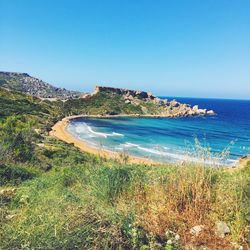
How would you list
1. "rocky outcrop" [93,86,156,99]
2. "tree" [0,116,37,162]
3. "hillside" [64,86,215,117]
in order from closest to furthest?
"tree" [0,116,37,162] < "hillside" [64,86,215,117] < "rocky outcrop" [93,86,156,99]

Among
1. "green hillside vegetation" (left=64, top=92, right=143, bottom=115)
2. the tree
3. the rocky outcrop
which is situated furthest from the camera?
the rocky outcrop

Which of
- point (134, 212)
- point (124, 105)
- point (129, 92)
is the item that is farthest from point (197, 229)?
point (129, 92)

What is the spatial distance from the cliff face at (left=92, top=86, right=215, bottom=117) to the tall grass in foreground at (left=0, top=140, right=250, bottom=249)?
124m

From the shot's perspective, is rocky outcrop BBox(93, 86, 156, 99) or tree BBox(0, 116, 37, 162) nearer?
tree BBox(0, 116, 37, 162)

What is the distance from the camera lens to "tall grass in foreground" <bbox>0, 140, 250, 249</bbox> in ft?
11.5

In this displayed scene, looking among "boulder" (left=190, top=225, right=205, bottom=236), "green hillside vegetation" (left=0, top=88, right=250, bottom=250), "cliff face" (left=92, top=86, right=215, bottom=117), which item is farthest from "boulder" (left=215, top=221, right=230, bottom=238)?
"cliff face" (left=92, top=86, right=215, bottom=117)

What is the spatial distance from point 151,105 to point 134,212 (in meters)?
138

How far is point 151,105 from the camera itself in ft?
465

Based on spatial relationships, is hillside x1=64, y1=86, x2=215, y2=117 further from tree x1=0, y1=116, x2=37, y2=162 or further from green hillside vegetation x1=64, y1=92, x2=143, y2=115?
tree x1=0, y1=116, x2=37, y2=162

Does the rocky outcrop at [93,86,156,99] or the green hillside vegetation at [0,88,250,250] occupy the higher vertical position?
the rocky outcrop at [93,86,156,99]

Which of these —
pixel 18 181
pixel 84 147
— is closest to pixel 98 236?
pixel 18 181

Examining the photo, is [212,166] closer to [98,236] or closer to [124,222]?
[124,222]

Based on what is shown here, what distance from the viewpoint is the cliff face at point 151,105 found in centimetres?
13312

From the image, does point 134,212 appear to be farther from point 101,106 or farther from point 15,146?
point 101,106
